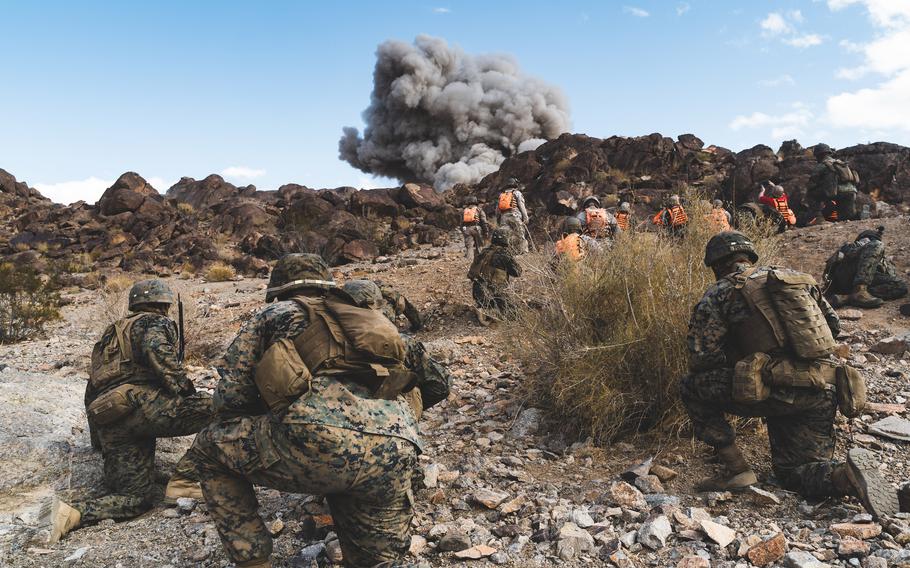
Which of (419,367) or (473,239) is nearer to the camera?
(419,367)

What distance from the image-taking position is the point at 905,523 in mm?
2648

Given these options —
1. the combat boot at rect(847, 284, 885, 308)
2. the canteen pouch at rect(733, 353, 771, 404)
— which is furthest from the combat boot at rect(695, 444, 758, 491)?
the combat boot at rect(847, 284, 885, 308)

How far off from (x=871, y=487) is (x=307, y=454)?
251 cm

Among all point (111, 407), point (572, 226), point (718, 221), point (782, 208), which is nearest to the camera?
point (111, 407)

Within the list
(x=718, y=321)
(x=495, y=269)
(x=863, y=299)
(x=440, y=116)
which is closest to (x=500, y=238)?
(x=495, y=269)

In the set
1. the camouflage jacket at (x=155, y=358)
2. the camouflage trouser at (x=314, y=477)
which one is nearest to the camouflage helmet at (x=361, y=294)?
the camouflage trouser at (x=314, y=477)

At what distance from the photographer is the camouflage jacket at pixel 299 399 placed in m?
2.38

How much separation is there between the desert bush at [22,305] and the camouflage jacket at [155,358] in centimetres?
767

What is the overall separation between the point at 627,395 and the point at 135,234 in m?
22.4

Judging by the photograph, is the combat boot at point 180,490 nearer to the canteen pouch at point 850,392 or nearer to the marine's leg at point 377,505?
the marine's leg at point 377,505

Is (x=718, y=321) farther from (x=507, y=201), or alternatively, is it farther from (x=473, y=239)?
(x=473, y=239)

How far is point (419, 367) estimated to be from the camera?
112 inches

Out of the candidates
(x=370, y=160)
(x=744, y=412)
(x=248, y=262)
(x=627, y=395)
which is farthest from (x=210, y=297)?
(x=370, y=160)

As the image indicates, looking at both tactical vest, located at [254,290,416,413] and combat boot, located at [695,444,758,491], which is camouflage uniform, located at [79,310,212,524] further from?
combat boot, located at [695,444,758,491]
